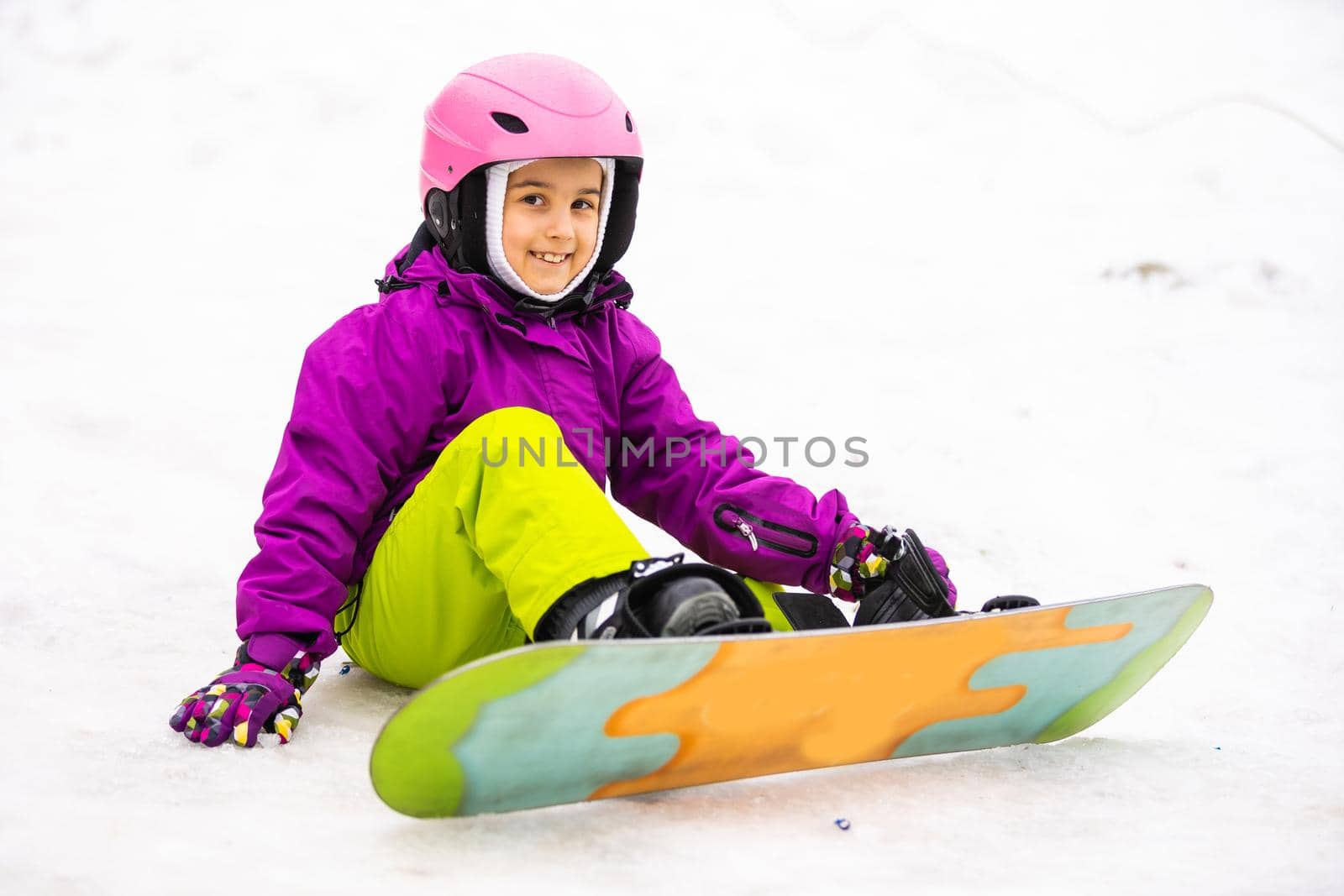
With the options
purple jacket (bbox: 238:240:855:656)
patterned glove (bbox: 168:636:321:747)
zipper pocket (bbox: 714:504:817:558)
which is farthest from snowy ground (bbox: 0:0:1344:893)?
zipper pocket (bbox: 714:504:817:558)

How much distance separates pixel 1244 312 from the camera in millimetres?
5348

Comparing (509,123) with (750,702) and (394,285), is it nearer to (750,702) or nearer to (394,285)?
(394,285)

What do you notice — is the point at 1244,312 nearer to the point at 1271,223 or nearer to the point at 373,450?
the point at 1271,223

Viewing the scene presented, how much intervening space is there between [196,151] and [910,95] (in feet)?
11.1

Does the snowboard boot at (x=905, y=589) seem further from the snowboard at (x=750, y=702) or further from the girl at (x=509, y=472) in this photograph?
the snowboard at (x=750, y=702)

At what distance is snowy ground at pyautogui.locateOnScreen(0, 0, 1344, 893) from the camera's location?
1.84m

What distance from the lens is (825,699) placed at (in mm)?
1984

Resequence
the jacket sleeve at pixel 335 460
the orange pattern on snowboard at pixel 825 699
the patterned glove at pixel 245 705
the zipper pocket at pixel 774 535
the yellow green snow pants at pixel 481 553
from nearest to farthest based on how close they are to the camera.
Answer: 1. the orange pattern on snowboard at pixel 825 699
2. the yellow green snow pants at pixel 481 553
3. the patterned glove at pixel 245 705
4. the jacket sleeve at pixel 335 460
5. the zipper pocket at pixel 774 535

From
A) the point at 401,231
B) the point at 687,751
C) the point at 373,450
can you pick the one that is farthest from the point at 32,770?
the point at 401,231

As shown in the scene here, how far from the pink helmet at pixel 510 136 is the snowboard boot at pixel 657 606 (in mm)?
914

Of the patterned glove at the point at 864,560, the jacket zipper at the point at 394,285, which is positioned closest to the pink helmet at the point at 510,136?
the jacket zipper at the point at 394,285

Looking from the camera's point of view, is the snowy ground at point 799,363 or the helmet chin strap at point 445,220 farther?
the helmet chin strap at point 445,220

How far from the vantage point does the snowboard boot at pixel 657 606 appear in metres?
1.86

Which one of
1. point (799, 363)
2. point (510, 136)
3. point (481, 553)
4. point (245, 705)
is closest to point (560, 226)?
point (510, 136)
